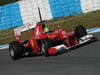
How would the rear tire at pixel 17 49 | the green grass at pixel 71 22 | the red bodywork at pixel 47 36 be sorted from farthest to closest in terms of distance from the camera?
the green grass at pixel 71 22 < the rear tire at pixel 17 49 < the red bodywork at pixel 47 36

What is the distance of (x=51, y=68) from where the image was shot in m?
8.89

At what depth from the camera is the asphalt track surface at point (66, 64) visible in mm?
7884

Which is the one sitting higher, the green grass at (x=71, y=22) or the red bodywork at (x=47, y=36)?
the red bodywork at (x=47, y=36)

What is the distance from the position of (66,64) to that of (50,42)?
1773mm

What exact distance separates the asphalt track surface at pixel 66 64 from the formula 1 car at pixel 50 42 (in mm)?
255

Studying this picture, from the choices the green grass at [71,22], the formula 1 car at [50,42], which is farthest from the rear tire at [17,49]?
the green grass at [71,22]

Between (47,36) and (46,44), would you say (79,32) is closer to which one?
(47,36)

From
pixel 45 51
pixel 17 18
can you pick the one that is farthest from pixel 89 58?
pixel 17 18

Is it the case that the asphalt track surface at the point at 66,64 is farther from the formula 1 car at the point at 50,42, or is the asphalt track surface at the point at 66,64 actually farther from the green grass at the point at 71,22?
the green grass at the point at 71,22

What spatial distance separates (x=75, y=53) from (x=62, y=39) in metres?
1.08

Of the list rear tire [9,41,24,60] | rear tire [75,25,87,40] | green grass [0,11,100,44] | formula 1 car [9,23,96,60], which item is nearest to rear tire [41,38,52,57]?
formula 1 car [9,23,96,60]

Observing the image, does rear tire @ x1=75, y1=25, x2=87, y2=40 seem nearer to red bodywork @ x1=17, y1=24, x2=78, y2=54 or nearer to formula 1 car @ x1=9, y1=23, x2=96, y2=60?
formula 1 car @ x1=9, y1=23, x2=96, y2=60

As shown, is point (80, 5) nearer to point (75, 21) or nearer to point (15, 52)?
point (75, 21)

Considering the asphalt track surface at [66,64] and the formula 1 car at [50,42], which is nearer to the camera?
the asphalt track surface at [66,64]
